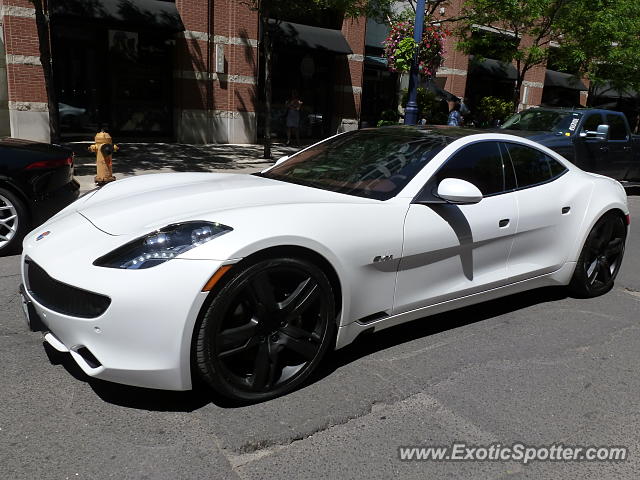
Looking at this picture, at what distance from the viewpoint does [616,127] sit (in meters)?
12.0

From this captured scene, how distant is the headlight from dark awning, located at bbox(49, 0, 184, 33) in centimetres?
1382

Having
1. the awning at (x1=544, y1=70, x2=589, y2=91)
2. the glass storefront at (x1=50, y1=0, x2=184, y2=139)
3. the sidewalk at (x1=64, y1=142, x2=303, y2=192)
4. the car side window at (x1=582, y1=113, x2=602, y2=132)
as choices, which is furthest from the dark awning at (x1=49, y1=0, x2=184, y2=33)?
the awning at (x1=544, y1=70, x2=589, y2=91)

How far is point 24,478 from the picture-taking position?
2.31 metres

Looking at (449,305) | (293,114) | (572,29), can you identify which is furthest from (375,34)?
(449,305)

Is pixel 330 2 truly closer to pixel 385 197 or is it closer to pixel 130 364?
pixel 385 197

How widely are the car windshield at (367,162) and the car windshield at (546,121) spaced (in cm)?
784

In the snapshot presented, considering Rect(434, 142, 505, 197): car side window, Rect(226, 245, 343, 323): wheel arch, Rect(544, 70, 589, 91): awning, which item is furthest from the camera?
Rect(544, 70, 589, 91): awning

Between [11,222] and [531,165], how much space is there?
501 centimetres

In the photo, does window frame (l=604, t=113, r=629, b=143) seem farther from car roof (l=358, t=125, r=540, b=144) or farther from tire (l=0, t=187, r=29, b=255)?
tire (l=0, t=187, r=29, b=255)

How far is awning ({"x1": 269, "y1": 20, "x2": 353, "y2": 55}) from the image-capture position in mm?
18344

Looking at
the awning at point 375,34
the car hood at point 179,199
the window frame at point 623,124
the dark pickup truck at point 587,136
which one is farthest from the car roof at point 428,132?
the awning at point 375,34

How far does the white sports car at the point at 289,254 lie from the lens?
2645 mm

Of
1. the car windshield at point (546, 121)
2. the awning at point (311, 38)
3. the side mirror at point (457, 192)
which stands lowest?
the side mirror at point (457, 192)

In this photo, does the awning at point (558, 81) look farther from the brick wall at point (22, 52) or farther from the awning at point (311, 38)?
the brick wall at point (22, 52)
